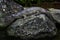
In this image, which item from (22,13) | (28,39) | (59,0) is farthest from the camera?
(59,0)

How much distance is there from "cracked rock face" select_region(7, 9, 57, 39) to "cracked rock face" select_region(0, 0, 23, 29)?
0.55 feet

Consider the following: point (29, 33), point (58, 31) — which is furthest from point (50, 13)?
point (29, 33)

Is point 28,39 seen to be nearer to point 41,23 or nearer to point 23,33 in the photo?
point 23,33

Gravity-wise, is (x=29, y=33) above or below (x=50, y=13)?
below

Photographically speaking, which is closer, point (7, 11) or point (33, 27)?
point (33, 27)

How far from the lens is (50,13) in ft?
16.3

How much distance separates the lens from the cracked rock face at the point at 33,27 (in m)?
4.42

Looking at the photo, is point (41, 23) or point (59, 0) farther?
point (59, 0)

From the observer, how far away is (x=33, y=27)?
4.48m

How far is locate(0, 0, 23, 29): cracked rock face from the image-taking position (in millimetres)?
4688

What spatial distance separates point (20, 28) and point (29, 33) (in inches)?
10.6

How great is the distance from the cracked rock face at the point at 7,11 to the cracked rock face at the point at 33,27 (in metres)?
0.17

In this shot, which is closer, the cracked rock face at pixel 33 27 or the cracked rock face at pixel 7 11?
the cracked rock face at pixel 33 27

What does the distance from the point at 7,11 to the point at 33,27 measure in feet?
3.06
